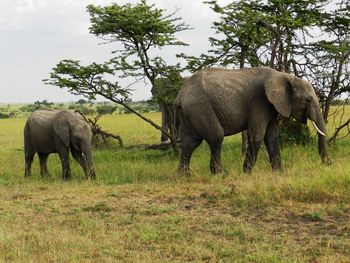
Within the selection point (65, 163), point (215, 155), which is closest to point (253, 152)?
point (215, 155)

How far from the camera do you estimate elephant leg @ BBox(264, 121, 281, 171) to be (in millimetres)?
11070

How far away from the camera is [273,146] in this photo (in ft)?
36.5

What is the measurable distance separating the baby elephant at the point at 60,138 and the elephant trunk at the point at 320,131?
4826 mm

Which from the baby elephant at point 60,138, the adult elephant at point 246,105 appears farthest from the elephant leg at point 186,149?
the baby elephant at point 60,138

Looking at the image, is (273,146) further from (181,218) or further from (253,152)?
(181,218)

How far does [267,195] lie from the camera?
25.7ft

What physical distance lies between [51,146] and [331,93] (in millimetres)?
7339

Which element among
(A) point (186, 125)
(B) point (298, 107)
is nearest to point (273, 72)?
(B) point (298, 107)

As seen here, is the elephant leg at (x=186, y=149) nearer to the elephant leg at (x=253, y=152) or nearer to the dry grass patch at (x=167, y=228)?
the elephant leg at (x=253, y=152)

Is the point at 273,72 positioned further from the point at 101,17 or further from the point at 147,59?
the point at 101,17

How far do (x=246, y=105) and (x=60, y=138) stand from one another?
4574mm

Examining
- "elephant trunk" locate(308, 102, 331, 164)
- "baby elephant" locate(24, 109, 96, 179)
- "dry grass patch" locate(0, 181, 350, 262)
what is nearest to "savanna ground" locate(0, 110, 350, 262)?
"dry grass patch" locate(0, 181, 350, 262)

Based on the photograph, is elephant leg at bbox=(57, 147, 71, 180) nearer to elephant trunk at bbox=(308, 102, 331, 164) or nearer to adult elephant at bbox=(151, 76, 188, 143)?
adult elephant at bbox=(151, 76, 188, 143)

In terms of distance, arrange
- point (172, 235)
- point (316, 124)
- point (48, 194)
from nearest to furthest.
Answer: point (172, 235) → point (48, 194) → point (316, 124)
